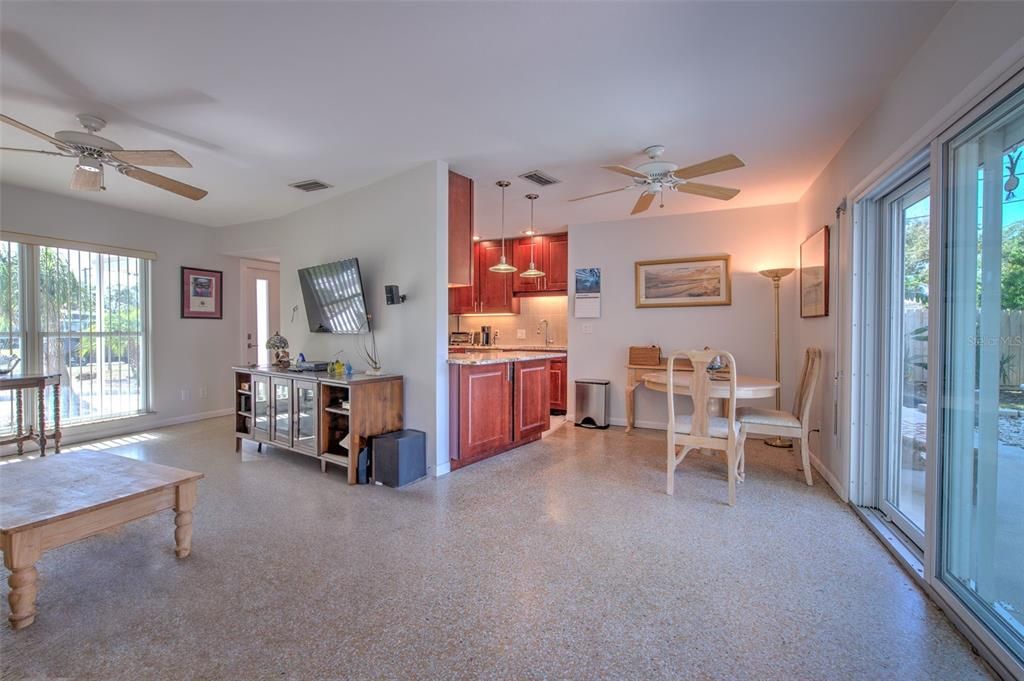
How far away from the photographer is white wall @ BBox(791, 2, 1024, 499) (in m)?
1.56

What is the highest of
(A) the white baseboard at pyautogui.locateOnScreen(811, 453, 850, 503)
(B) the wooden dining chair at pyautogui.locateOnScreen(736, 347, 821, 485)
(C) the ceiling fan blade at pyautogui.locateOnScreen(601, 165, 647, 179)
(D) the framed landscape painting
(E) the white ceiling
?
(E) the white ceiling

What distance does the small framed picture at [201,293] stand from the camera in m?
5.54

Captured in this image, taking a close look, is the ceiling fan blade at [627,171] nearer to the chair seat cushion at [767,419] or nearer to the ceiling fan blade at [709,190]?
the ceiling fan blade at [709,190]

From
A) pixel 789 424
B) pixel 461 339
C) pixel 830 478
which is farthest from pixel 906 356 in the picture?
pixel 461 339

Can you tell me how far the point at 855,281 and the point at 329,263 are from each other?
14.2 ft

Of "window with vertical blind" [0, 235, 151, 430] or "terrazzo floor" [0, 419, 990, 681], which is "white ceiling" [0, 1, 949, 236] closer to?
"window with vertical blind" [0, 235, 151, 430]

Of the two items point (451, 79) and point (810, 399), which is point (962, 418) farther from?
point (451, 79)

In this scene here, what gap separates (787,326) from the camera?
4.65 m

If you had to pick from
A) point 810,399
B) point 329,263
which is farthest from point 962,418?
point 329,263

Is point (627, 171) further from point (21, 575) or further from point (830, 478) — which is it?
point (21, 575)

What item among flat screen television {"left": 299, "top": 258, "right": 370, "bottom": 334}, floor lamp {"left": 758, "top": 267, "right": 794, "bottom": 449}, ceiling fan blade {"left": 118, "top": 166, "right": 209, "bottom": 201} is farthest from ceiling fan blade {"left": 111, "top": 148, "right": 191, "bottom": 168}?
floor lamp {"left": 758, "top": 267, "right": 794, "bottom": 449}

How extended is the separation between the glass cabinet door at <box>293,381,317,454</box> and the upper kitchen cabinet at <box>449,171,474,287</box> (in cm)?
154

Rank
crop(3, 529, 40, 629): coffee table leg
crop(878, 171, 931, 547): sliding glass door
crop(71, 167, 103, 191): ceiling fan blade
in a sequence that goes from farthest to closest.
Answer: crop(71, 167, 103, 191): ceiling fan blade < crop(878, 171, 931, 547): sliding glass door < crop(3, 529, 40, 629): coffee table leg

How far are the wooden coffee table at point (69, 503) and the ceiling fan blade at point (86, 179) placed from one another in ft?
5.57
